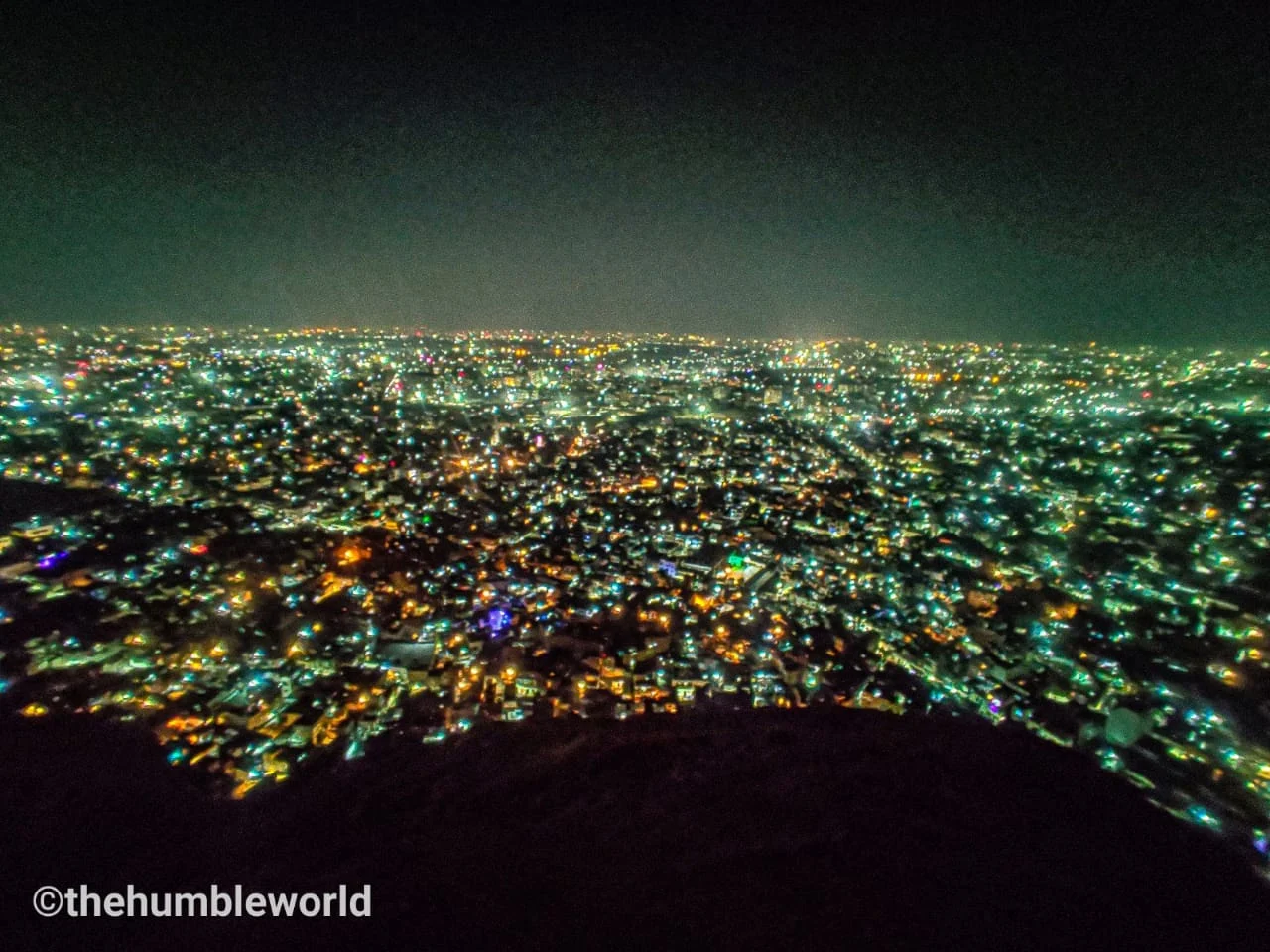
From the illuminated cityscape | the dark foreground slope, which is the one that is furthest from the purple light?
the dark foreground slope

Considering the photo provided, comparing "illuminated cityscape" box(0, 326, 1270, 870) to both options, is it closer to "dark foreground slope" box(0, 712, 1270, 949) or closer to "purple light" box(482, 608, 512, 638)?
"purple light" box(482, 608, 512, 638)

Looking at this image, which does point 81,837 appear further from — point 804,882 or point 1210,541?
point 1210,541

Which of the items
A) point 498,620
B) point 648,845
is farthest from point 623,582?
point 648,845

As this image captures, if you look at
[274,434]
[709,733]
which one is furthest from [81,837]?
[274,434]

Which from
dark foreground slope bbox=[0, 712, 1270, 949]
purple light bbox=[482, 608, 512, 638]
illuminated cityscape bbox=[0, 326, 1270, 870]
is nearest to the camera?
dark foreground slope bbox=[0, 712, 1270, 949]

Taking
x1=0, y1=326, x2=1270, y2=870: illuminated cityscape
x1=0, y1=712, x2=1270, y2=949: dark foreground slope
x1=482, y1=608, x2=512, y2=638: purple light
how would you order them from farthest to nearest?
1. x1=482, y1=608, x2=512, y2=638: purple light
2. x1=0, y1=326, x2=1270, y2=870: illuminated cityscape
3. x1=0, y1=712, x2=1270, y2=949: dark foreground slope

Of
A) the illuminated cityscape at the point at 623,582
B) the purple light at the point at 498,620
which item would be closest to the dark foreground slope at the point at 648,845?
→ the illuminated cityscape at the point at 623,582

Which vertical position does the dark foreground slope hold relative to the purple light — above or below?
below
